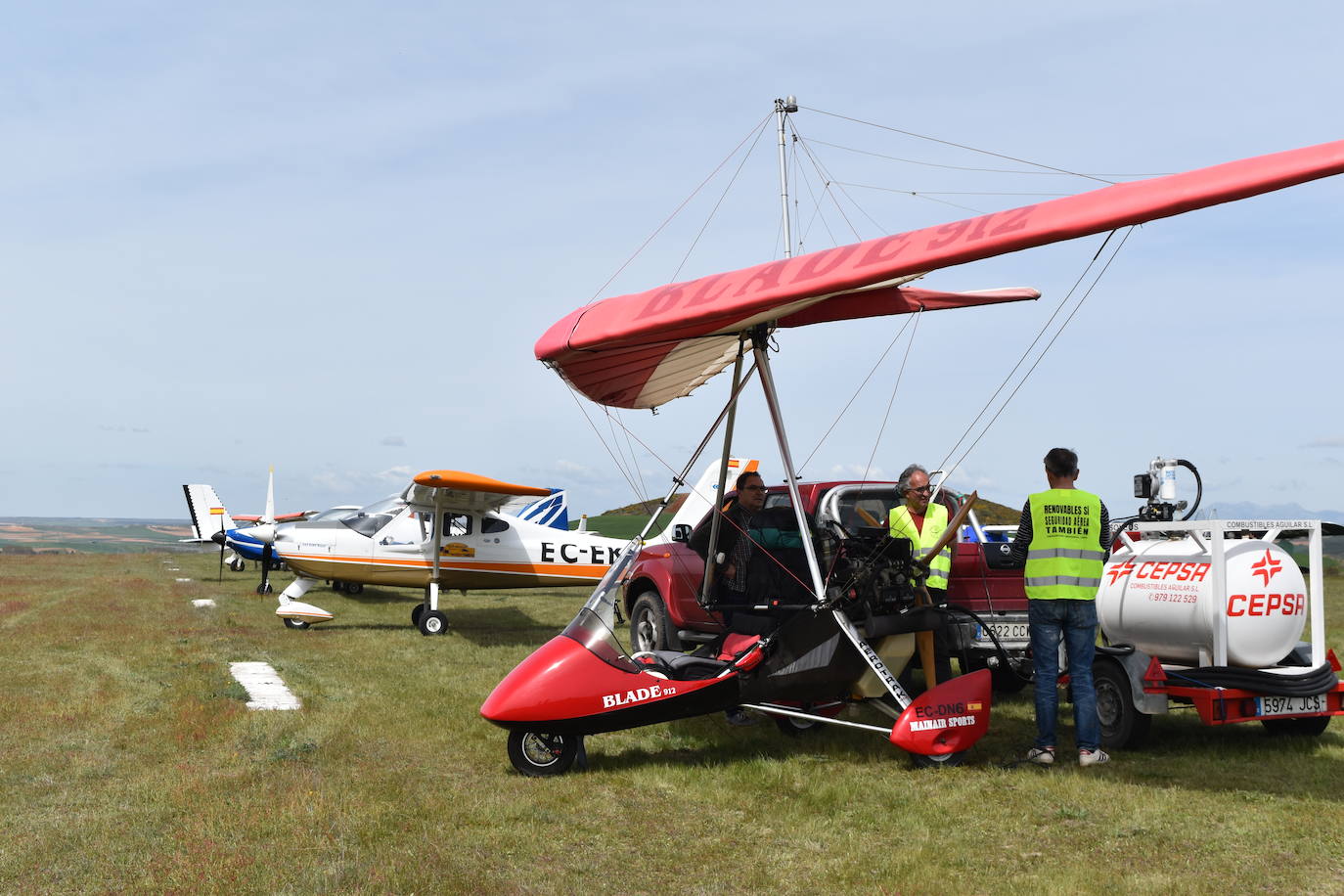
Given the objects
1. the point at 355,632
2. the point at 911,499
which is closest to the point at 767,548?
the point at 911,499

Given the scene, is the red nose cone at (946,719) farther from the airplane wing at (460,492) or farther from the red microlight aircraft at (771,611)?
the airplane wing at (460,492)

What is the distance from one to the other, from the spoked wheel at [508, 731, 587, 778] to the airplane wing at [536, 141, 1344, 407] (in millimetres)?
2358

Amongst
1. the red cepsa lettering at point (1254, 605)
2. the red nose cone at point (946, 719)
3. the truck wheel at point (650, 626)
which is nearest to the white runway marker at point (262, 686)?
the truck wheel at point (650, 626)

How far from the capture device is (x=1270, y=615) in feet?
21.8

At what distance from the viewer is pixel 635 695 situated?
6.18 metres

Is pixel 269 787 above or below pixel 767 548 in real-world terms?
below

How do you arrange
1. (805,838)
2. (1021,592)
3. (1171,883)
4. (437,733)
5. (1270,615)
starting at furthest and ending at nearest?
1. (1021,592)
2. (437,733)
3. (1270,615)
4. (805,838)
5. (1171,883)

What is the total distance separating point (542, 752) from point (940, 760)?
242cm

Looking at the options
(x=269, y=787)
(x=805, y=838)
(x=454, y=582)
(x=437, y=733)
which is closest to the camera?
(x=805, y=838)

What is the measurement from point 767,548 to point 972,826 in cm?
294

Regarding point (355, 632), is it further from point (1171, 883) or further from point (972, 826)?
point (1171, 883)

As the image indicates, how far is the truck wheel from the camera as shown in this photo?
952 cm

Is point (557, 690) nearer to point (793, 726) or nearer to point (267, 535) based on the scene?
point (793, 726)

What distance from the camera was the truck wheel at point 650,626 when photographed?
9523mm
